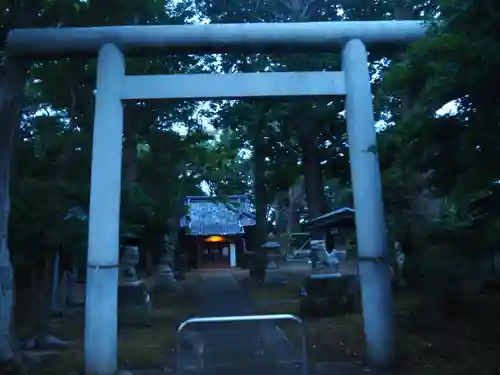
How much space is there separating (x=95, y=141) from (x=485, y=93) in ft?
13.6

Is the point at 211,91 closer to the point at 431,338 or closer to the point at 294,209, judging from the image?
the point at 431,338

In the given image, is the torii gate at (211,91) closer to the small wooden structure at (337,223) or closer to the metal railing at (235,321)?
the metal railing at (235,321)

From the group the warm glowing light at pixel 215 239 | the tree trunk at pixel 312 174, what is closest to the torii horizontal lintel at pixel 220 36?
the tree trunk at pixel 312 174

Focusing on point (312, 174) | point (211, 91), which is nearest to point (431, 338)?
point (211, 91)

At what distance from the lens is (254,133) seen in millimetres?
18125

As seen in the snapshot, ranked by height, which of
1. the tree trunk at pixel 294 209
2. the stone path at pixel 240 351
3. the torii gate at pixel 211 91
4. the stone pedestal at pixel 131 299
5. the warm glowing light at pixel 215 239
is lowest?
the stone path at pixel 240 351

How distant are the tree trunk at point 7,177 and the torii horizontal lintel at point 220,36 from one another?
36 cm

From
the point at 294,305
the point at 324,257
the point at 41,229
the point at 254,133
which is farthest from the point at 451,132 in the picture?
the point at 254,133

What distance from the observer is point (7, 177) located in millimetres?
6809

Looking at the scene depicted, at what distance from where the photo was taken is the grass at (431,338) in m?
6.12

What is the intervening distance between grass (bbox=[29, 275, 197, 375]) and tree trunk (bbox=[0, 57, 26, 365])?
0.54 meters

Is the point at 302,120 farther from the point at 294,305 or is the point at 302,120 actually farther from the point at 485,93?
the point at 485,93

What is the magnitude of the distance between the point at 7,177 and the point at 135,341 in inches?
136

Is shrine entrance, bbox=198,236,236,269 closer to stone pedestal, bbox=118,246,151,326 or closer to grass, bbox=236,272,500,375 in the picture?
stone pedestal, bbox=118,246,151,326
